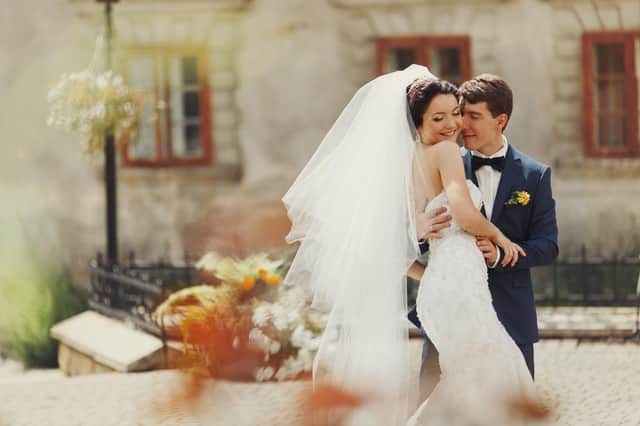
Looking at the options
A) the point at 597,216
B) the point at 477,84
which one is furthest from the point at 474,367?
the point at 597,216

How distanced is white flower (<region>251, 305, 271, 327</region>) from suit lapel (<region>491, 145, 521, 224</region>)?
3243 millimetres

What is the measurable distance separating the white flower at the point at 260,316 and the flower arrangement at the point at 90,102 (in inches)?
126

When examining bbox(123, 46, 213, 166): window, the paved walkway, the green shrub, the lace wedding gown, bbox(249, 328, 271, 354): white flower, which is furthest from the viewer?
bbox(123, 46, 213, 166): window

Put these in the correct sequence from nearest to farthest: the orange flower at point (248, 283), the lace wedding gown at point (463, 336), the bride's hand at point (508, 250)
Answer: the lace wedding gown at point (463, 336), the bride's hand at point (508, 250), the orange flower at point (248, 283)

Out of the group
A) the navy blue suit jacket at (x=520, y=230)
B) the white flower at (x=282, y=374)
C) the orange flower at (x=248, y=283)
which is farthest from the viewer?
the orange flower at (x=248, y=283)

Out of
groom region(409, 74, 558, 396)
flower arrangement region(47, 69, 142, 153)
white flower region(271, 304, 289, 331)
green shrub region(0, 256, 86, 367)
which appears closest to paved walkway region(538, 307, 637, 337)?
white flower region(271, 304, 289, 331)

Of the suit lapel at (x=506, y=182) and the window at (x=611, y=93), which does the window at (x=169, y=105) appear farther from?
the suit lapel at (x=506, y=182)

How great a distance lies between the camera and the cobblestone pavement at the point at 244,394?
6477 mm

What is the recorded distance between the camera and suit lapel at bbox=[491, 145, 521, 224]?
4504 mm

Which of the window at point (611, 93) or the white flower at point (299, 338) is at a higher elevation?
the window at point (611, 93)

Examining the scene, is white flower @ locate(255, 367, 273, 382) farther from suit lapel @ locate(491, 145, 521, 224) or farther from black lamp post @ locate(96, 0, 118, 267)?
suit lapel @ locate(491, 145, 521, 224)

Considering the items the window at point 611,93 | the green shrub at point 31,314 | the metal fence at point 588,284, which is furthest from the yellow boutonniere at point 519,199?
the window at point 611,93

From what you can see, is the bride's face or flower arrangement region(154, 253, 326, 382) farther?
flower arrangement region(154, 253, 326, 382)

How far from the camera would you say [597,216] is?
41.4 feet
